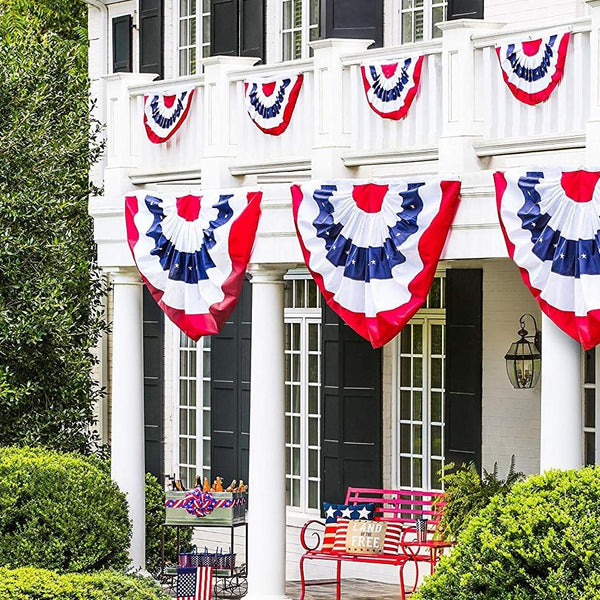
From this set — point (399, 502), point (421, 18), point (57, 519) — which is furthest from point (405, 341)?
point (57, 519)

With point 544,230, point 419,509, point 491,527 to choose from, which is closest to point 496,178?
point 544,230

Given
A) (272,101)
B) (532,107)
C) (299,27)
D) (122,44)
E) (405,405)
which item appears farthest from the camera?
(122,44)

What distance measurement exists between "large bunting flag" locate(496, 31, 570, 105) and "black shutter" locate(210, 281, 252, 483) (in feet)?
20.2

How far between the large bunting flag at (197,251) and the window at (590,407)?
2.98m

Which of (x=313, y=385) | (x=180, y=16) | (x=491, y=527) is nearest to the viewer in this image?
(x=491, y=527)

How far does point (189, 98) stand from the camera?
44.2 ft

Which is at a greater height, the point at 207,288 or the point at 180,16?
the point at 180,16

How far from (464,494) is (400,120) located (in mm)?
3250

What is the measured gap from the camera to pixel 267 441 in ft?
42.3

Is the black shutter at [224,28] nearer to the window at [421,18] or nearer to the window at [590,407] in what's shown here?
the window at [421,18]

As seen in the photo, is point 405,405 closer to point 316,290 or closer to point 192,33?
point 316,290

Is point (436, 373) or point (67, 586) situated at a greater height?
point (436, 373)

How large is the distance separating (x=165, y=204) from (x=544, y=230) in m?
3.93

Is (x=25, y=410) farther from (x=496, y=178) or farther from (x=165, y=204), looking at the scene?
(x=496, y=178)
